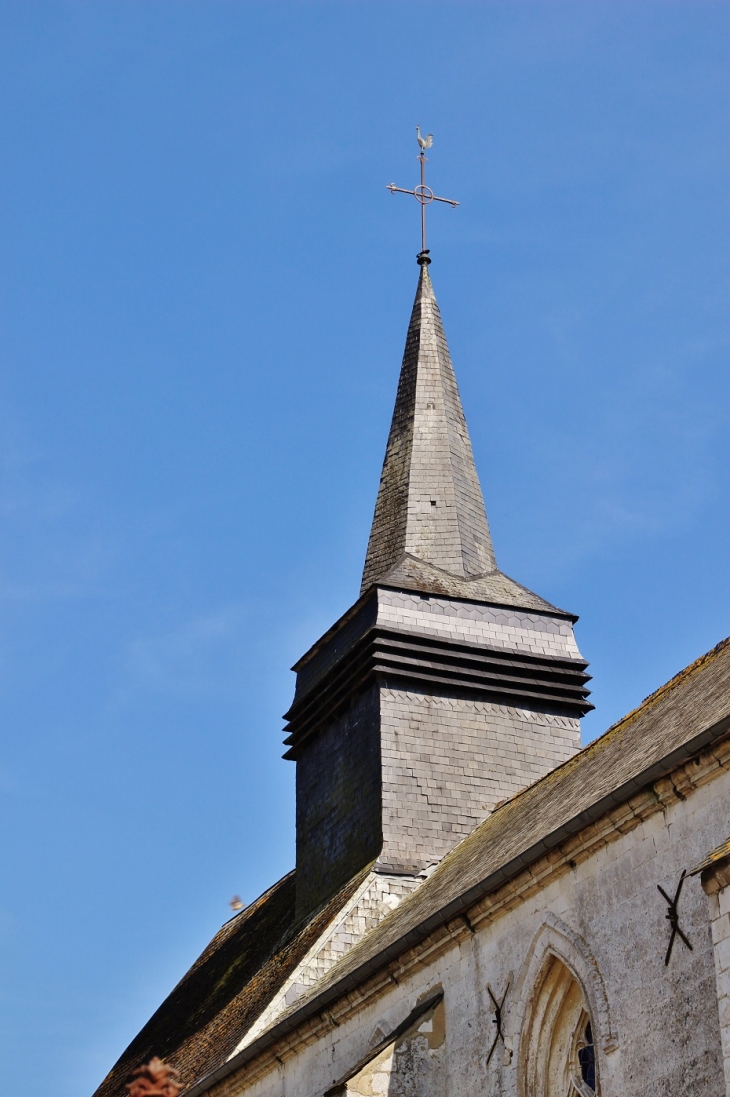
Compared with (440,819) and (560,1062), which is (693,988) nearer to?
(560,1062)

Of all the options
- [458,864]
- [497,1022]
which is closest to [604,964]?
[497,1022]

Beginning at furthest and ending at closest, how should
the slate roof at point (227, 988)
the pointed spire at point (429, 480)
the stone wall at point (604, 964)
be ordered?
the pointed spire at point (429, 480) < the slate roof at point (227, 988) < the stone wall at point (604, 964)

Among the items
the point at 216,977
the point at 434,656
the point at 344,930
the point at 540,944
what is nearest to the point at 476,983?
the point at 540,944

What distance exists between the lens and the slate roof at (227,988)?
18.8 meters

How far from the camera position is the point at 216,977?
2334 centimetres

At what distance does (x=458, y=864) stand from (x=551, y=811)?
2.61 meters

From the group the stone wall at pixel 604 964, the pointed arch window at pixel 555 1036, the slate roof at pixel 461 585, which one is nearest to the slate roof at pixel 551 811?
the stone wall at pixel 604 964

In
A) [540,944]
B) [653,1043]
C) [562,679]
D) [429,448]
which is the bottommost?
[653,1043]

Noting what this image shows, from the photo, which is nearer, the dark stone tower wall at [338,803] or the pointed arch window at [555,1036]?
the pointed arch window at [555,1036]

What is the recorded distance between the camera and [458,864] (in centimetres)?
1803

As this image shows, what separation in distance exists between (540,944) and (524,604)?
9.04m

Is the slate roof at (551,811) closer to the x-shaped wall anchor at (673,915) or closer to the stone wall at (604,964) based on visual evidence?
the stone wall at (604,964)

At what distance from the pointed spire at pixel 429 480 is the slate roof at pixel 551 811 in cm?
442

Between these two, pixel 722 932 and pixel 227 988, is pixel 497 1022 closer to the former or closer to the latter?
pixel 722 932
